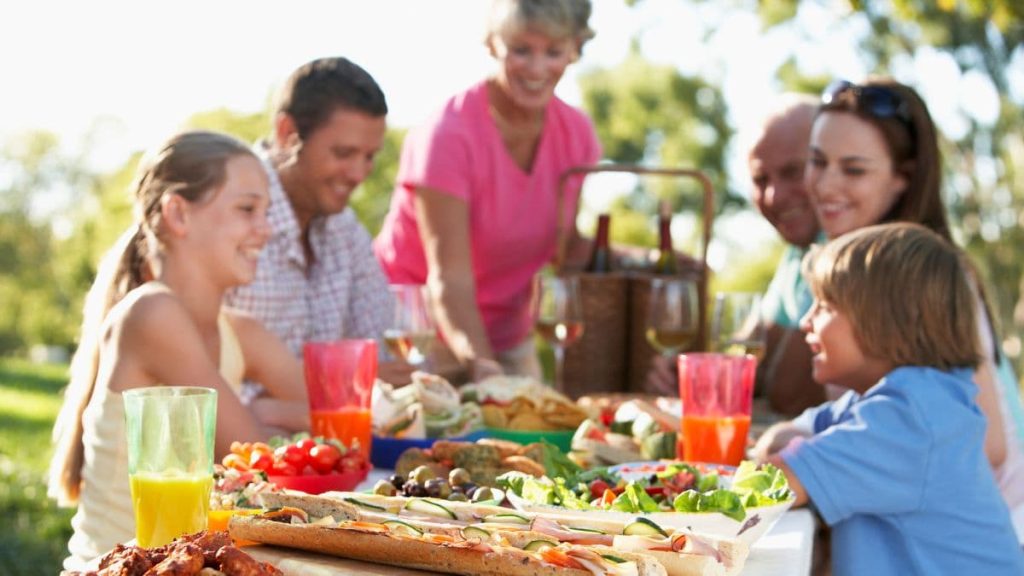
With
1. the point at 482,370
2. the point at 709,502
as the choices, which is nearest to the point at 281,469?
the point at 709,502

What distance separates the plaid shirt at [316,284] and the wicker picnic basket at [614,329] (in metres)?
0.73

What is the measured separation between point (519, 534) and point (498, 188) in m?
3.34

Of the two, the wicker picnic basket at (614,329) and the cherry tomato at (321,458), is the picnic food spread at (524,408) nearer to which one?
the cherry tomato at (321,458)

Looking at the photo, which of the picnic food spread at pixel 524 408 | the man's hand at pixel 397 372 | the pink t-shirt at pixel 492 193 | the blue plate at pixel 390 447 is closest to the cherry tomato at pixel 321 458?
the blue plate at pixel 390 447

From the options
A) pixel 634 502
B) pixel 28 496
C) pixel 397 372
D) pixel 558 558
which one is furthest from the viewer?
pixel 28 496

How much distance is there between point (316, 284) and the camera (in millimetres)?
4637

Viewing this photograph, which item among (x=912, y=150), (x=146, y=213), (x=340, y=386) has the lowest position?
(x=340, y=386)

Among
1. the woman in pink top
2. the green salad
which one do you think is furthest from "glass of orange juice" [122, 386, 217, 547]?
the woman in pink top

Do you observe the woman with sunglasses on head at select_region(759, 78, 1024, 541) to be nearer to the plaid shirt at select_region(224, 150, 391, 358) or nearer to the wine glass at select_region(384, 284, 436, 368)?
the wine glass at select_region(384, 284, 436, 368)

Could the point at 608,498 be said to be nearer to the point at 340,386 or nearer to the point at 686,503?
the point at 686,503

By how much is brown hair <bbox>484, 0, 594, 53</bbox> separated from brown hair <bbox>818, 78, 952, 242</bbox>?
1.03 m

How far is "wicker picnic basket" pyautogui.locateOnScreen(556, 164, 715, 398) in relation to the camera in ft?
15.5

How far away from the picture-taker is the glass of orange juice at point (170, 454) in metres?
1.85

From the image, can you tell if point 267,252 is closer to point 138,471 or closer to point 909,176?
point 909,176
